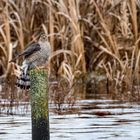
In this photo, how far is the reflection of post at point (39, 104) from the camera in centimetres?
830

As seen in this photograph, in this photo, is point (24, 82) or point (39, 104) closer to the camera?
point (39, 104)

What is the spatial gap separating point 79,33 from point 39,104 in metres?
7.48

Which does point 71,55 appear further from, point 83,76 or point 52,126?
→ point 52,126

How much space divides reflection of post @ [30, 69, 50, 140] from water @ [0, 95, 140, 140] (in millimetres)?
1184

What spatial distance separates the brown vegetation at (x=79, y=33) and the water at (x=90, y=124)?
225 centimetres

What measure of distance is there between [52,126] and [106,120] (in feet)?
3.08

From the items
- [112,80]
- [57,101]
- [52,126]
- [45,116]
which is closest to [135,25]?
[112,80]

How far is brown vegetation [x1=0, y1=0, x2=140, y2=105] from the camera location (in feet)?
51.2

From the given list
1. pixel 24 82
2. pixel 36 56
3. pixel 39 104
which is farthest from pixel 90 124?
pixel 39 104

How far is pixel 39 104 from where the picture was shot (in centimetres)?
833

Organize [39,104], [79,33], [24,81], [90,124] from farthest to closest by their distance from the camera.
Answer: [79,33] → [90,124] → [24,81] → [39,104]

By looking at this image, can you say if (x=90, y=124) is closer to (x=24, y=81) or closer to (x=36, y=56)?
(x=36, y=56)

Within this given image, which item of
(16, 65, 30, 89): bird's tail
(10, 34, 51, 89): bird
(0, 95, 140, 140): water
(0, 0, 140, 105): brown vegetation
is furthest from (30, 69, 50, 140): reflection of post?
(0, 0, 140, 105): brown vegetation

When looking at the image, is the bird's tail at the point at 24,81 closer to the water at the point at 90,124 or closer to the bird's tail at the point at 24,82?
the bird's tail at the point at 24,82
